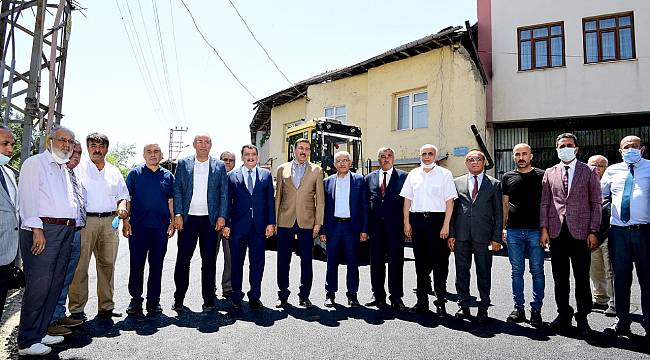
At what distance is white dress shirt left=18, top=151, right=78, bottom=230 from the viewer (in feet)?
11.4

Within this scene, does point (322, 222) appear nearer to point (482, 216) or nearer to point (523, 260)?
point (482, 216)

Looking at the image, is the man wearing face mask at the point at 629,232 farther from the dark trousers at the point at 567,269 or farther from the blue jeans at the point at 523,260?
the blue jeans at the point at 523,260

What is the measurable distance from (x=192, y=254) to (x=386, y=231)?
2.44 meters

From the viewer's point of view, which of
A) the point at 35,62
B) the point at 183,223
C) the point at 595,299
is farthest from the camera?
the point at 35,62

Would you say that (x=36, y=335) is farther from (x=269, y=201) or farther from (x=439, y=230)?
(x=439, y=230)

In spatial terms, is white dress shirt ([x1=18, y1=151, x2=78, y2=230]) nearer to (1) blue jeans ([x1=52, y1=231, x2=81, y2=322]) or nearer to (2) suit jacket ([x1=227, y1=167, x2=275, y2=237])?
(1) blue jeans ([x1=52, y1=231, x2=81, y2=322])

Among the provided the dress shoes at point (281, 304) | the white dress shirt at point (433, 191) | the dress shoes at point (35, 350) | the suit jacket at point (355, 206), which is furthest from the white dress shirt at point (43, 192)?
the white dress shirt at point (433, 191)

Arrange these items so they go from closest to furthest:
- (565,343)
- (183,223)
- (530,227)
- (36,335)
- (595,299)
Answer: (36,335) < (565,343) < (530,227) < (183,223) < (595,299)

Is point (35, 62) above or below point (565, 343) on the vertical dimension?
above

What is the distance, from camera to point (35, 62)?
5.97 metres

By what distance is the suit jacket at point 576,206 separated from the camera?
4.30m

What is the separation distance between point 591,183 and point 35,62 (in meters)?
7.45

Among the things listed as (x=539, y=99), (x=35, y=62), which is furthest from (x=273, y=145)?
(x=35, y=62)

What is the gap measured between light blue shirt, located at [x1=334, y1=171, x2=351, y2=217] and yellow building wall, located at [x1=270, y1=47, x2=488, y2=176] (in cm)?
887
